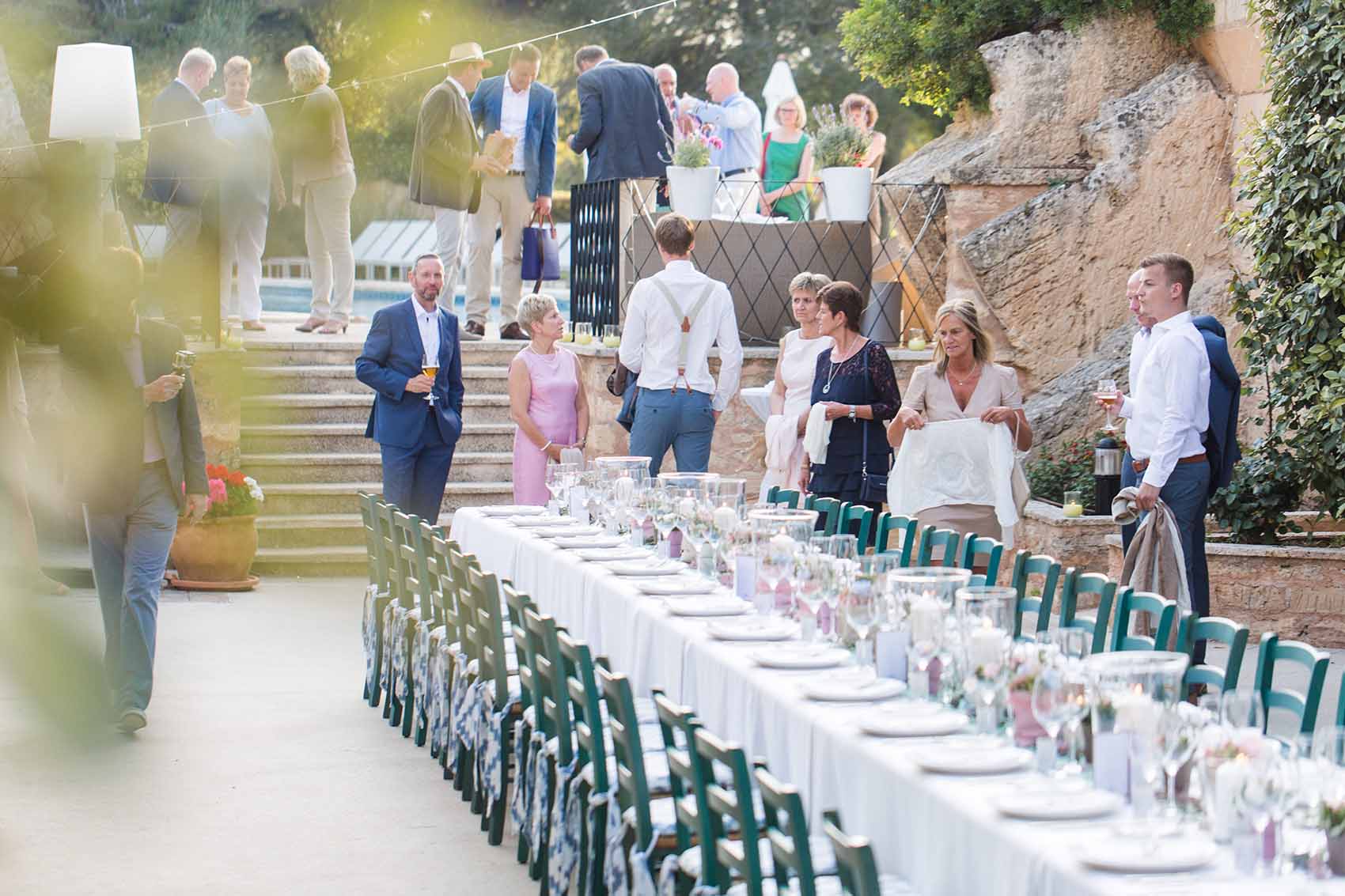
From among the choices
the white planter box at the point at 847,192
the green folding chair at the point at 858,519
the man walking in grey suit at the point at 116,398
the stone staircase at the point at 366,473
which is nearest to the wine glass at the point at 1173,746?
the man walking in grey suit at the point at 116,398

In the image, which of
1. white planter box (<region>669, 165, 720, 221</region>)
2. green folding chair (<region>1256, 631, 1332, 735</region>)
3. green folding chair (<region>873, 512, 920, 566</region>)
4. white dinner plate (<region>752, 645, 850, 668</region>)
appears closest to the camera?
green folding chair (<region>1256, 631, 1332, 735</region>)

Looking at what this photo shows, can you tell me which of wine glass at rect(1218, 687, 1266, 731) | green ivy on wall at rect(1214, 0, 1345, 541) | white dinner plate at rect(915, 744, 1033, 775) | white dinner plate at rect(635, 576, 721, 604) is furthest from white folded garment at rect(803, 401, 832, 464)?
wine glass at rect(1218, 687, 1266, 731)

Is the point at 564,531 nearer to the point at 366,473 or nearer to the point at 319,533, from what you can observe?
the point at 319,533

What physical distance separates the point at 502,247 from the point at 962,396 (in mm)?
5520

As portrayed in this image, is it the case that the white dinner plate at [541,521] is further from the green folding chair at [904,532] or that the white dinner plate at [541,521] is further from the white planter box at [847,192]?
the white planter box at [847,192]

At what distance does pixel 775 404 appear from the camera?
8141 millimetres

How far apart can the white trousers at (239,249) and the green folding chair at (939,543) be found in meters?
5.30

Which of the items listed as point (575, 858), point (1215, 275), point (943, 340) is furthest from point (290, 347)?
point (1215, 275)

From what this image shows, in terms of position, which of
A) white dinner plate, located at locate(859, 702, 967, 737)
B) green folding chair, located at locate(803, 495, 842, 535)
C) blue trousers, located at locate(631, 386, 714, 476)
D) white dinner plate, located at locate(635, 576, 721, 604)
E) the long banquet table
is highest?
blue trousers, located at locate(631, 386, 714, 476)

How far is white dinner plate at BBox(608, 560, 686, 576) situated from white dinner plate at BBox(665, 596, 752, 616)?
0.58 m

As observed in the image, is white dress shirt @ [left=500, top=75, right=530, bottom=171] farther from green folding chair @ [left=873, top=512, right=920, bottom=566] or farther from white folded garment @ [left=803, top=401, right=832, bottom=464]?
white folded garment @ [left=803, top=401, right=832, bottom=464]

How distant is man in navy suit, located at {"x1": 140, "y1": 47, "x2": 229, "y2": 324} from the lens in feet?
2.40

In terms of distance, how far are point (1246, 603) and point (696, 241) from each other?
4.62 m

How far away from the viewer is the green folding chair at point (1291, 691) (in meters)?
3.79
